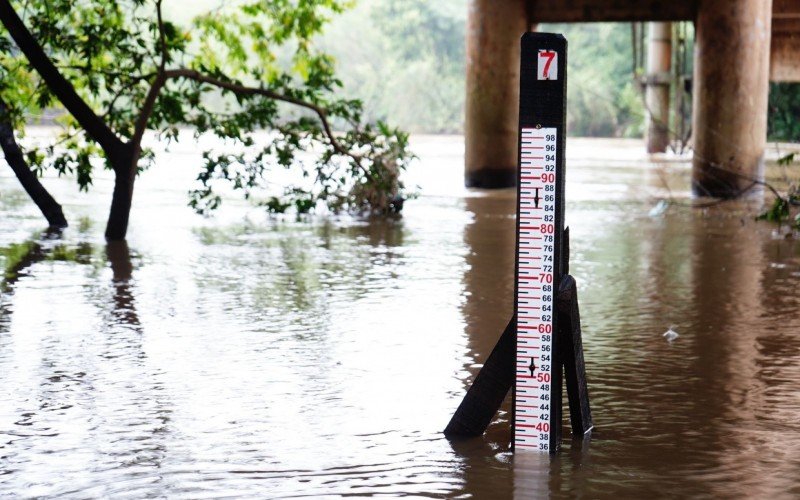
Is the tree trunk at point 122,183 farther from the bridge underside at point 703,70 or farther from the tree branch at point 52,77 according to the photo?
the bridge underside at point 703,70

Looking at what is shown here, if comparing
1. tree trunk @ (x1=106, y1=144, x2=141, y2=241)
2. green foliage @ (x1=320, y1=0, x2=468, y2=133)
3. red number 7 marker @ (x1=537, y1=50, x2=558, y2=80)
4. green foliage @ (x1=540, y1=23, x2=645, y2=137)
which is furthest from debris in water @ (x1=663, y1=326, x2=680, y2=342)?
green foliage @ (x1=320, y1=0, x2=468, y2=133)

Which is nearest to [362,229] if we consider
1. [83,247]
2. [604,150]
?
[83,247]

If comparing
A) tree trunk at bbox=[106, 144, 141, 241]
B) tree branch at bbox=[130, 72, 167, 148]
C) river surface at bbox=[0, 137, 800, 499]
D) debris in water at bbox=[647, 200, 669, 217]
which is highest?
tree branch at bbox=[130, 72, 167, 148]

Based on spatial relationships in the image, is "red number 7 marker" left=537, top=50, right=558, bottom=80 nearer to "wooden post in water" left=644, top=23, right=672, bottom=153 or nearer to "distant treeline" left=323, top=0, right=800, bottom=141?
"wooden post in water" left=644, top=23, right=672, bottom=153

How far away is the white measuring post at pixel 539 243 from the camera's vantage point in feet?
17.4

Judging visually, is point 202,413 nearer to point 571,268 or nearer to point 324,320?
point 324,320

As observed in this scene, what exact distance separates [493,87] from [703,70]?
3410 millimetres

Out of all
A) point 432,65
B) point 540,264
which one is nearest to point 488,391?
point 540,264

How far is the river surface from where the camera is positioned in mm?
5211

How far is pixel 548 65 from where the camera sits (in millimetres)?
5277

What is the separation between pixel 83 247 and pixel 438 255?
3507 millimetres

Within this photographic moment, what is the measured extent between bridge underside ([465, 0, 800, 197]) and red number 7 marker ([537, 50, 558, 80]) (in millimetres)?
12281

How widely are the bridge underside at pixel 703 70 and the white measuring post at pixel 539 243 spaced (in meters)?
12.3

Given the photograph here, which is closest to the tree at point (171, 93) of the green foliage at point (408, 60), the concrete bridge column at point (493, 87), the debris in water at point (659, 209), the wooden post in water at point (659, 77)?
the debris in water at point (659, 209)
